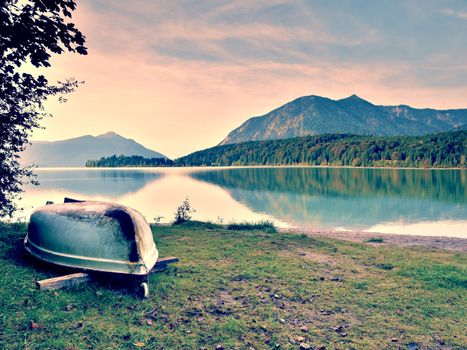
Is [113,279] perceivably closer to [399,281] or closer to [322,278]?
[322,278]

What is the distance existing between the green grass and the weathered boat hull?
64 centimetres

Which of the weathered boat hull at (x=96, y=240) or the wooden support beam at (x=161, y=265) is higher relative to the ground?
the weathered boat hull at (x=96, y=240)

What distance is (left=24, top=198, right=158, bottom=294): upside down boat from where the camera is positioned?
8836 mm

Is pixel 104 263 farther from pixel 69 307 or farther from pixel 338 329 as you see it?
pixel 338 329

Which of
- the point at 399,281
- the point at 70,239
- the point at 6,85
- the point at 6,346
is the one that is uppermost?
the point at 6,85

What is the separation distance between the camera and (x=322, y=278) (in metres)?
11.1

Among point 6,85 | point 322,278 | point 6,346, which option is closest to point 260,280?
point 322,278

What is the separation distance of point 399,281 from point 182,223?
14.4 m

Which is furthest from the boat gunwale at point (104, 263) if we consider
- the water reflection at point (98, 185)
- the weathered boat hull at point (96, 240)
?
the water reflection at point (98, 185)

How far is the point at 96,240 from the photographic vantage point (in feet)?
29.7

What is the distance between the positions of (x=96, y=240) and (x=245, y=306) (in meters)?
4.49

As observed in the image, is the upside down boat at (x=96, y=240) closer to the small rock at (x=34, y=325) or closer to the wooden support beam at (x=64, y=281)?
the wooden support beam at (x=64, y=281)

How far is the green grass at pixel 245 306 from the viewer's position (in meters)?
6.95

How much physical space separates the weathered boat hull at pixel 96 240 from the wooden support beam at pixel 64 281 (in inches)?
11.2
